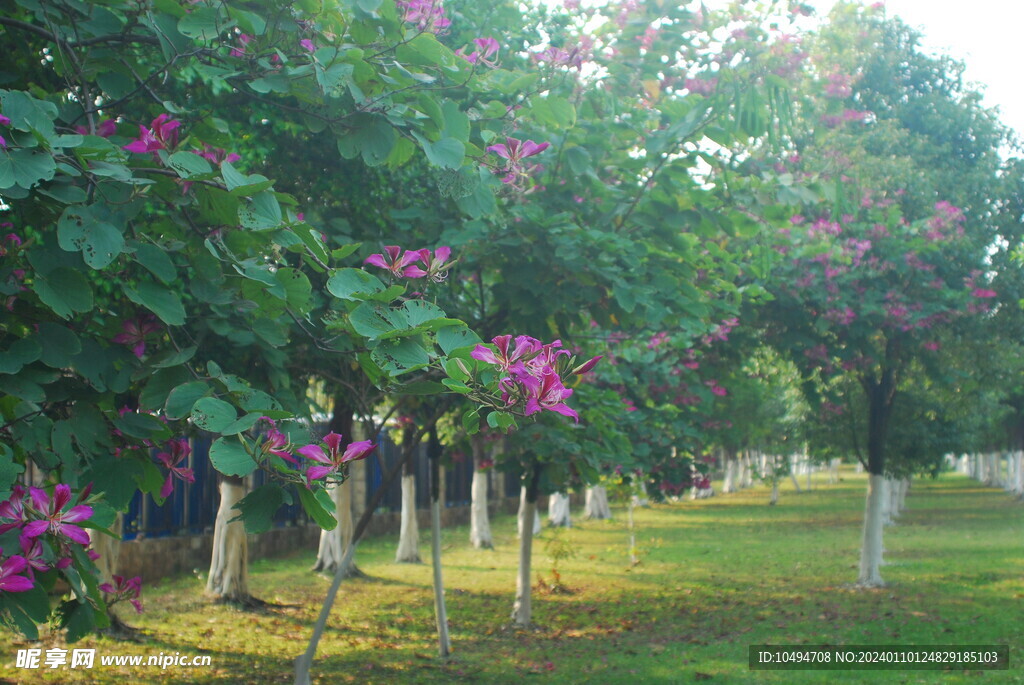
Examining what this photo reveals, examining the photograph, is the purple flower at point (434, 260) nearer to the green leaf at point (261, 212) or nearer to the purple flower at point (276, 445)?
the green leaf at point (261, 212)

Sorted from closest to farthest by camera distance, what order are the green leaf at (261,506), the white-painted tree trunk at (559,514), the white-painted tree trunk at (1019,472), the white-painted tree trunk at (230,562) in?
the green leaf at (261,506)
the white-painted tree trunk at (230,562)
the white-painted tree trunk at (559,514)
the white-painted tree trunk at (1019,472)

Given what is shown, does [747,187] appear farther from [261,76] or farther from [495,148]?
[261,76]

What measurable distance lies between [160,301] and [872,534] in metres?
11.9

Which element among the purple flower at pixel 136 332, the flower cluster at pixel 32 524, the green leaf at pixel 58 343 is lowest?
the flower cluster at pixel 32 524

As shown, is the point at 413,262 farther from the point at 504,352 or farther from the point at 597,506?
the point at 597,506

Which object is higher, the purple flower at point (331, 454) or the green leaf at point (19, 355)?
the green leaf at point (19, 355)

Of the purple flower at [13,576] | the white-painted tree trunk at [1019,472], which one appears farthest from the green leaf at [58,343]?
the white-painted tree trunk at [1019,472]

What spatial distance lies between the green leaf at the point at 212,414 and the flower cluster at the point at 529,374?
0.84 meters

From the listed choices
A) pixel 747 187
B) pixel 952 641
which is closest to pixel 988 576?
pixel 952 641

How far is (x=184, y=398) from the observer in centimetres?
304

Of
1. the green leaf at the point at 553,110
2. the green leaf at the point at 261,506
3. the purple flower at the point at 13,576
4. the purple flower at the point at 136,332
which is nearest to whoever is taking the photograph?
the purple flower at the point at 13,576

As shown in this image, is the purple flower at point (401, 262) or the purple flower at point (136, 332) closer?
the purple flower at point (401, 262)

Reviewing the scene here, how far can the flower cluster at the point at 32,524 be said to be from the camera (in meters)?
2.63

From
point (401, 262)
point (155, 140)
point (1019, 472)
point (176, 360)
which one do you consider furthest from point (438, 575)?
point (1019, 472)
